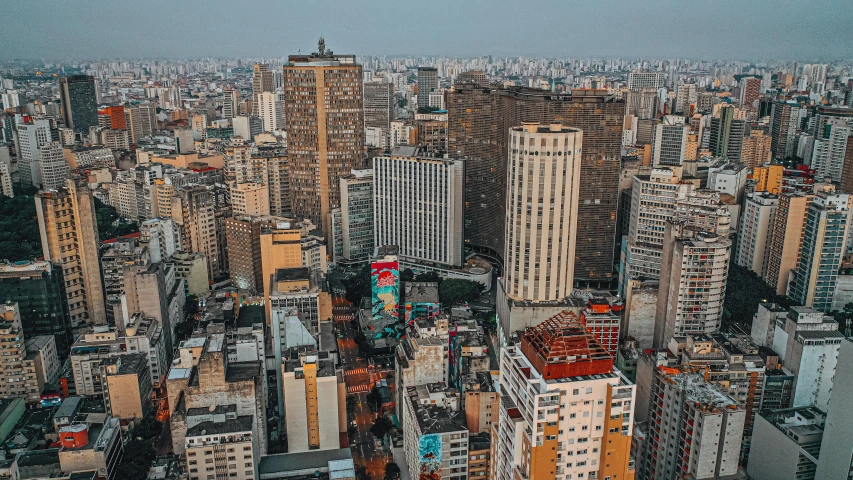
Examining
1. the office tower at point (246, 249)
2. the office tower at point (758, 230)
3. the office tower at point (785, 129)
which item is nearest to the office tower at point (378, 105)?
the office tower at point (785, 129)

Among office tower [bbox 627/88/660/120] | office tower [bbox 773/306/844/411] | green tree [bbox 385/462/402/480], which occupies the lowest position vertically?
green tree [bbox 385/462/402/480]

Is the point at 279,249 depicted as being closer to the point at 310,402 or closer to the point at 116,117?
the point at 310,402

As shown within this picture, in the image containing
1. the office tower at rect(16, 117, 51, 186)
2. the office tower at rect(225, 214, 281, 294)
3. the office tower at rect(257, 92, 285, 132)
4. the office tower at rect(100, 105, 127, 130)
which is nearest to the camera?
the office tower at rect(225, 214, 281, 294)

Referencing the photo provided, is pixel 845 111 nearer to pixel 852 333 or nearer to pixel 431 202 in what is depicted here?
→ pixel 852 333

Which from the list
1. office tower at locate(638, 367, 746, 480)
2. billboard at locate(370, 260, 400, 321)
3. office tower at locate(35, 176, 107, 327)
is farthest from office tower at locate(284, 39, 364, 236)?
office tower at locate(638, 367, 746, 480)

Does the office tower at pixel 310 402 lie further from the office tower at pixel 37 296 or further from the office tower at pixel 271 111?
the office tower at pixel 271 111

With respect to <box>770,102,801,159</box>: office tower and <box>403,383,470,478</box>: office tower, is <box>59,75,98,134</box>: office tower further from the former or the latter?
<box>770,102,801,159</box>: office tower

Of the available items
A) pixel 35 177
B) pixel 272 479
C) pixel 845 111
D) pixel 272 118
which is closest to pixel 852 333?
pixel 272 479
